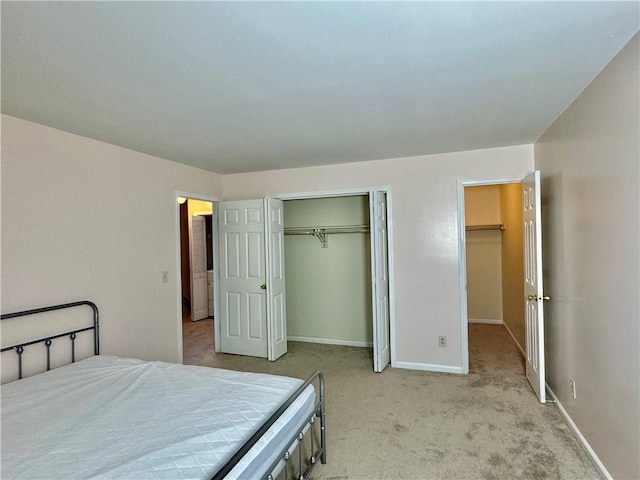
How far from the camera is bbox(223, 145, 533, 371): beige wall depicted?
380 centimetres

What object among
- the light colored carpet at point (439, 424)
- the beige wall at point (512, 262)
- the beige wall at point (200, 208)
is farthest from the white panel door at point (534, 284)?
the beige wall at point (200, 208)

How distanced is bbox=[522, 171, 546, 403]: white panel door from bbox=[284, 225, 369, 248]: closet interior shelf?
2.08 m

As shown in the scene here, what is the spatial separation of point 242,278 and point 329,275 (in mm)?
1298

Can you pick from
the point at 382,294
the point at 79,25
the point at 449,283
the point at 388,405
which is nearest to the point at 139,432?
the point at 79,25

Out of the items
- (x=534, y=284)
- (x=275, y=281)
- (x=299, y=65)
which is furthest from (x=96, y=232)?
(x=534, y=284)

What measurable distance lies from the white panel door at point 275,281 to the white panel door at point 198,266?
2890mm

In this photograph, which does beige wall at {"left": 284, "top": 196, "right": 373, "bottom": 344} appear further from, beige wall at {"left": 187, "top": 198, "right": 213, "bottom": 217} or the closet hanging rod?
beige wall at {"left": 187, "top": 198, "right": 213, "bottom": 217}

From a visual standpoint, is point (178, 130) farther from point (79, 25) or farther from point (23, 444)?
point (23, 444)

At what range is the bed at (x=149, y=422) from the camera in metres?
1.40

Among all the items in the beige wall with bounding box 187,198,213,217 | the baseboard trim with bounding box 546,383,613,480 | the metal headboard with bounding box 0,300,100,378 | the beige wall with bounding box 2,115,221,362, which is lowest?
the baseboard trim with bounding box 546,383,613,480

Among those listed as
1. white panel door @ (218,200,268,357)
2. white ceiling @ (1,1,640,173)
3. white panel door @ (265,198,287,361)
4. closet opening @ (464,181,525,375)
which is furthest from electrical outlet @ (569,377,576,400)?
white panel door @ (218,200,268,357)

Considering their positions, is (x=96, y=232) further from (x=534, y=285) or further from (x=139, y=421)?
(x=534, y=285)

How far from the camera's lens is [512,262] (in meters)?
5.09

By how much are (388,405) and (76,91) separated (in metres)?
3.33
